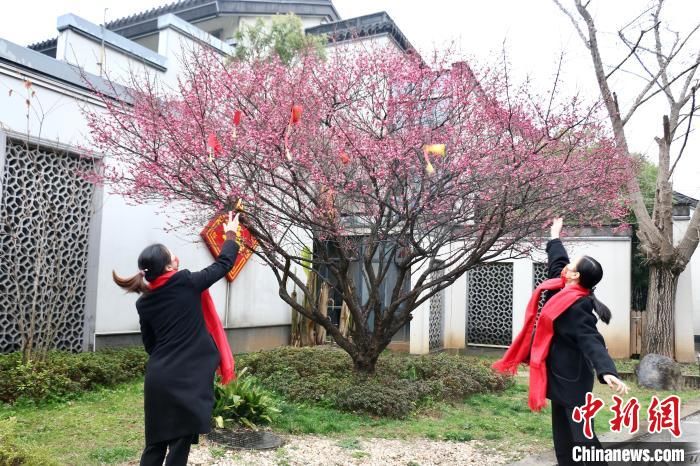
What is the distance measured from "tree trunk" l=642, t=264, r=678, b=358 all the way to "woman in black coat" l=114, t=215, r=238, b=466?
28.8 feet

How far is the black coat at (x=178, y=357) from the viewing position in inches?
120

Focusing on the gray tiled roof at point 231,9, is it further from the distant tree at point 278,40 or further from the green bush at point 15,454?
the green bush at point 15,454

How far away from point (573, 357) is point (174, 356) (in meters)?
2.33

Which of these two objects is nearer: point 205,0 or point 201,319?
point 201,319

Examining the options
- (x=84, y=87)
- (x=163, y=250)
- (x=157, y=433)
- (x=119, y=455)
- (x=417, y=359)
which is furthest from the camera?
(x=417, y=359)

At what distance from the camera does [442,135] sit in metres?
6.05

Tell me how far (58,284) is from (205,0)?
11.9m

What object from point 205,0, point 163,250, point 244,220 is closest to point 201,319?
point 163,250

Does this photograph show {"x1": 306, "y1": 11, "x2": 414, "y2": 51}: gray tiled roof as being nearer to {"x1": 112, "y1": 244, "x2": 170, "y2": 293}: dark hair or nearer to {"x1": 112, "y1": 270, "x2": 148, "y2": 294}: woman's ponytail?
{"x1": 112, "y1": 244, "x2": 170, "y2": 293}: dark hair

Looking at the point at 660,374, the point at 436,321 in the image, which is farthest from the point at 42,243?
the point at 660,374

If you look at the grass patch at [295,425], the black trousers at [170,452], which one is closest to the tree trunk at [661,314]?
the grass patch at [295,425]

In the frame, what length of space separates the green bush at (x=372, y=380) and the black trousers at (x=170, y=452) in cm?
305

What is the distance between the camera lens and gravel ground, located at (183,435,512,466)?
14.6 ft

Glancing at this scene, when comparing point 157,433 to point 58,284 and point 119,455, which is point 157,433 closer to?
point 119,455
